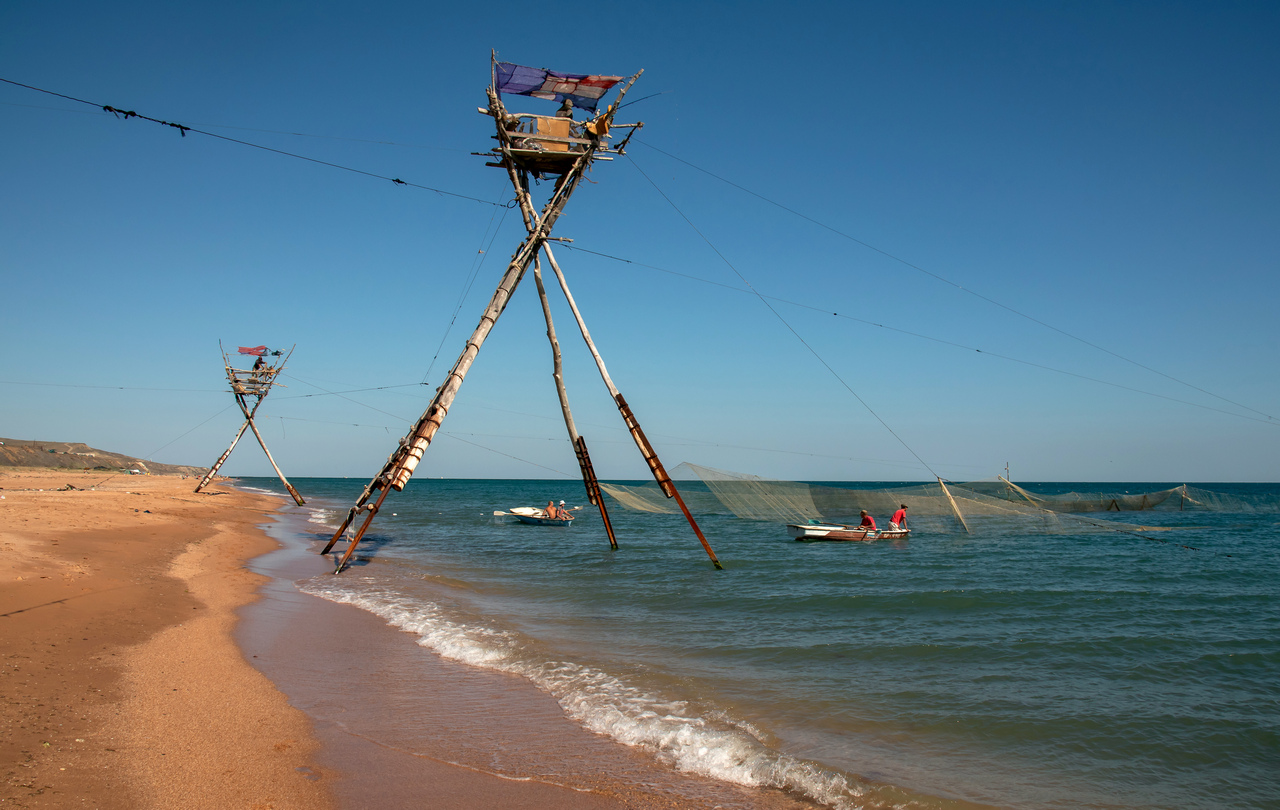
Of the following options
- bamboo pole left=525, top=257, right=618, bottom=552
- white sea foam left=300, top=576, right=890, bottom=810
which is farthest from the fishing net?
white sea foam left=300, top=576, right=890, bottom=810

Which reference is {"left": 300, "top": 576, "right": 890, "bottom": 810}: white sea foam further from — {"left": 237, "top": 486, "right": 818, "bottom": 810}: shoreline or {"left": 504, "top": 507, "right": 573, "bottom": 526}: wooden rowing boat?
{"left": 504, "top": 507, "right": 573, "bottom": 526}: wooden rowing boat

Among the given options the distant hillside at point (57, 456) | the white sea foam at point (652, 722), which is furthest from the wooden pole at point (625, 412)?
the distant hillside at point (57, 456)

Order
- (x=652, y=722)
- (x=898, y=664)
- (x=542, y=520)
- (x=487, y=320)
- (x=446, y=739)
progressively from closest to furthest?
1. (x=446, y=739)
2. (x=652, y=722)
3. (x=898, y=664)
4. (x=487, y=320)
5. (x=542, y=520)

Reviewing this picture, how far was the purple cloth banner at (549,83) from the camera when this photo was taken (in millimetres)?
15102

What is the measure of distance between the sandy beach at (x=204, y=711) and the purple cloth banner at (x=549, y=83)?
1219 cm

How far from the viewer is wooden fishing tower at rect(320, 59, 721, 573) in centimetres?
1498

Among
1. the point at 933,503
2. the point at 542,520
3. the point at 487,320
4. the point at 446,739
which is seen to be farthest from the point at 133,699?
the point at 933,503

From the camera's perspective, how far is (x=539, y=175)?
17.0 meters

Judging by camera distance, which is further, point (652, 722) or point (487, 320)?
point (487, 320)

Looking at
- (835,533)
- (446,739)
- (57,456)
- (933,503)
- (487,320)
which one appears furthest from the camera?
(57,456)

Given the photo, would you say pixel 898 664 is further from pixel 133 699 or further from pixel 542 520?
pixel 542 520

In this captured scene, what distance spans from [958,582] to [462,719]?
50.3 feet

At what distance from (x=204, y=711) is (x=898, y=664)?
8.95 meters

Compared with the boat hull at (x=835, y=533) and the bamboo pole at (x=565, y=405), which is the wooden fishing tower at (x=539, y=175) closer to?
the bamboo pole at (x=565, y=405)
